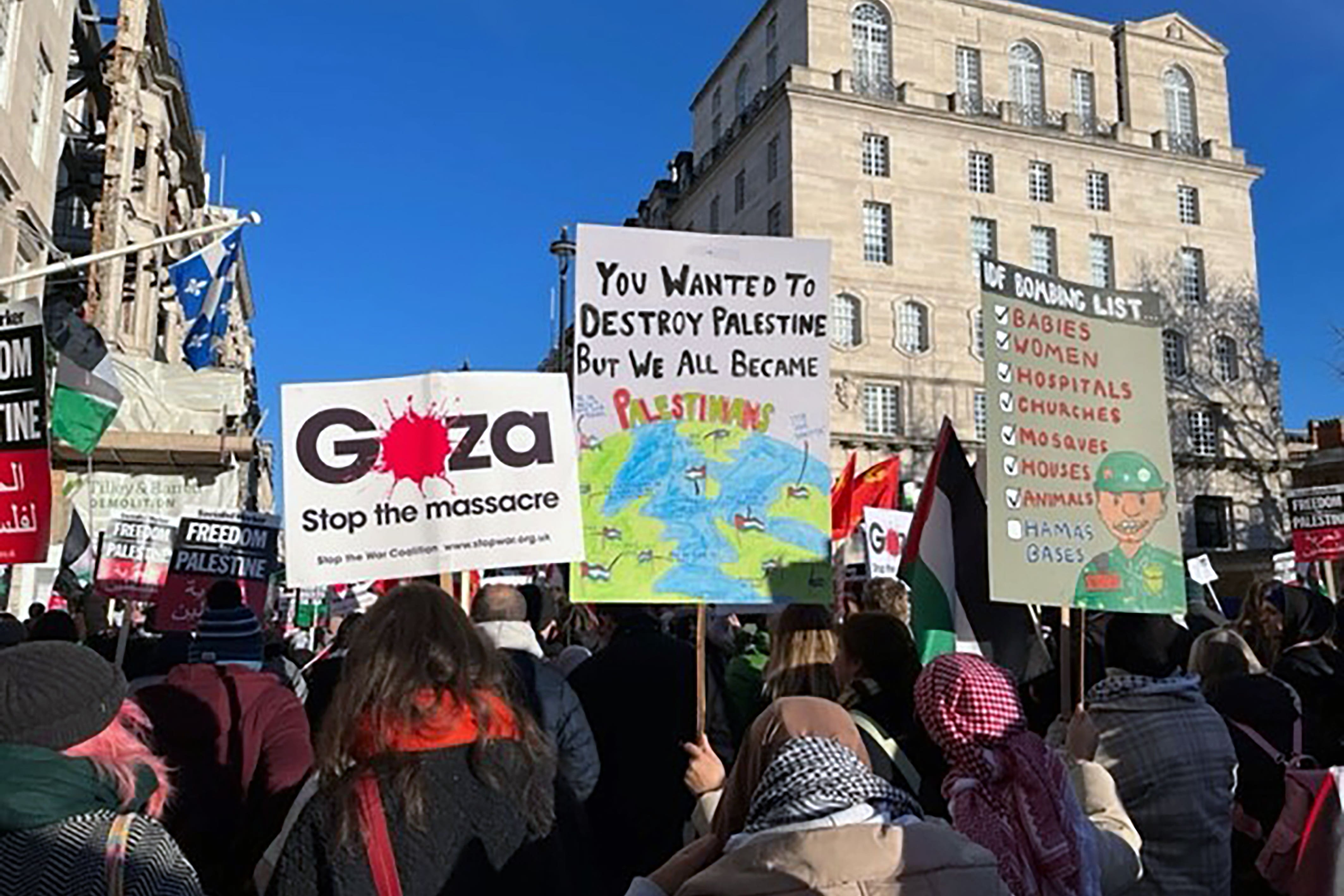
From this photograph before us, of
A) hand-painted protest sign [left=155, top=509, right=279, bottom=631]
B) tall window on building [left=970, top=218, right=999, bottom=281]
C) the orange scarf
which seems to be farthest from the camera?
tall window on building [left=970, top=218, right=999, bottom=281]

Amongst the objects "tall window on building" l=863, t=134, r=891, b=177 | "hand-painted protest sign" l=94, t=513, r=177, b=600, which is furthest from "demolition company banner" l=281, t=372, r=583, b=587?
"tall window on building" l=863, t=134, r=891, b=177

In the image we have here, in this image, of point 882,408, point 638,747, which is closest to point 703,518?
point 638,747

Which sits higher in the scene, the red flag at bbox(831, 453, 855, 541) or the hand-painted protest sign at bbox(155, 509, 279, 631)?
the red flag at bbox(831, 453, 855, 541)

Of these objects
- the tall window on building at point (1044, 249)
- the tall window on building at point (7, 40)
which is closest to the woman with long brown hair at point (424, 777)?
the tall window on building at point (7, 40)

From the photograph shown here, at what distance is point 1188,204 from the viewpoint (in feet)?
163

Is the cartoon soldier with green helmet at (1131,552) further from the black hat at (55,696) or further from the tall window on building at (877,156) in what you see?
the tall window on building at (877,156)

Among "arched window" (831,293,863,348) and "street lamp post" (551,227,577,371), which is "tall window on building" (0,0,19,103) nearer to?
"street lamp post" (551,227,577,371)

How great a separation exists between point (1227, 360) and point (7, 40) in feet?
152

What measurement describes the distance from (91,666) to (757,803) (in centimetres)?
145

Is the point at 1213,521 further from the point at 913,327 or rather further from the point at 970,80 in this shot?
the point at 970,80

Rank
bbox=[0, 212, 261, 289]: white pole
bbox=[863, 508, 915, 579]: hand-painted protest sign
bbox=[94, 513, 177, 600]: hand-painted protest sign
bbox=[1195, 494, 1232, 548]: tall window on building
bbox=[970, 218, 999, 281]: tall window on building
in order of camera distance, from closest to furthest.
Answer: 1. bbox=[0, 212, 261, 289]: white pole
2. bbox=[863, 508, 915, 579]: hand-painted protest sign
3. bbox=[94, 513, 177, 600]: hand-painted protest sign
4. bbox=[970, 218, 999, 281]: tall window on building
5. bbox=[1195, 494, 1232, 548]: tall window on building

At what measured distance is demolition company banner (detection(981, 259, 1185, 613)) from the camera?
4.72 m

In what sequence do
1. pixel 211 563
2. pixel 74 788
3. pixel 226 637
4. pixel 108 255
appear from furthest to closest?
pixel 211 563, pixel 108 255, pixel 226 637, pixel 74 788

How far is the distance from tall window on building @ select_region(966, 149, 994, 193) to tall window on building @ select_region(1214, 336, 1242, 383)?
1204 cm
